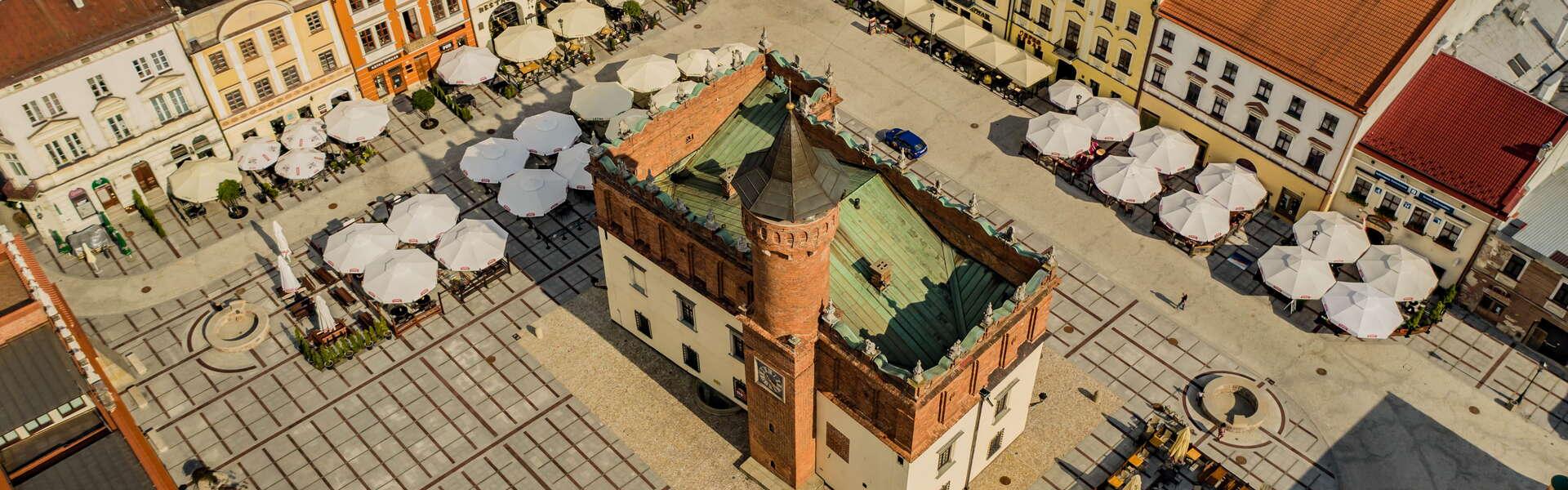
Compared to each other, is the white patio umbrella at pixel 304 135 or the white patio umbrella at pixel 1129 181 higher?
the white patio umbrella at pixel 304 135

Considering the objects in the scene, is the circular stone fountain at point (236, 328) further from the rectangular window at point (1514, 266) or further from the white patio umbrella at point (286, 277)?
the rectangular window at point (1514, 266)

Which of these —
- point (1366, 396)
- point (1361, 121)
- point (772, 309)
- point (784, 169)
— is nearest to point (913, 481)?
point (772, 309)

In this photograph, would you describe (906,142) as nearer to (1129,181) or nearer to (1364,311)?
(1129,181)

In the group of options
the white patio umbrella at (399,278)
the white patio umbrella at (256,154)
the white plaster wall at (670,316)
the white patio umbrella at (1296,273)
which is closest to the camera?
the white plaster wall at (670,316)

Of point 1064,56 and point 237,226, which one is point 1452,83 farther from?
point 237,226

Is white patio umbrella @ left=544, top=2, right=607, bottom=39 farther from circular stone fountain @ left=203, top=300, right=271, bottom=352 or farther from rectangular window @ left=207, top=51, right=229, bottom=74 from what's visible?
circular stone fountain @ left=203, top=300, right=271, bottom=352

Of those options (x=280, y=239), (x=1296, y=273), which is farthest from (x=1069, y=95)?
(x=280, y=239)

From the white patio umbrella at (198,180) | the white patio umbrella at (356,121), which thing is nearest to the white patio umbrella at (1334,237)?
the white patio umbrella at (356,121)
